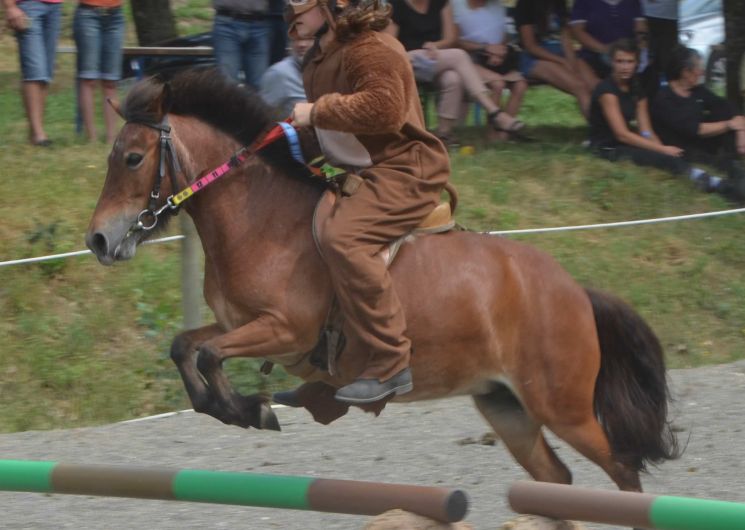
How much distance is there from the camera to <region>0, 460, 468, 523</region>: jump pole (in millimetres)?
4379

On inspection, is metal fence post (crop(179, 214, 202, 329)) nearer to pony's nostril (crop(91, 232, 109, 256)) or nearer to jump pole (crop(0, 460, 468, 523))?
pony's nostril (crop(91, 232, 109, 256))

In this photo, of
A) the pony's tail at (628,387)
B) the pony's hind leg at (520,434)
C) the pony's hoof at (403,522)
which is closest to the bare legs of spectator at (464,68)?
the pony's tail at (628,387)

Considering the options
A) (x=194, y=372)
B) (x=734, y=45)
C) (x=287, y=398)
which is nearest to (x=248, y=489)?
(x=194, y=372)

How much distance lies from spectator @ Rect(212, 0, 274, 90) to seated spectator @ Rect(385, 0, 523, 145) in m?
1.06

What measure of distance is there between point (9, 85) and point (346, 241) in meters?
9.97

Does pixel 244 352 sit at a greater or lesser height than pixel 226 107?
lesser

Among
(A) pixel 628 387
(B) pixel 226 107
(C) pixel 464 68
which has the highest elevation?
(B) pixel 226 107

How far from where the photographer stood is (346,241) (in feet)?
16.3

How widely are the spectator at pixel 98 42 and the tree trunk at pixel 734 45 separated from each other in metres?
5.24

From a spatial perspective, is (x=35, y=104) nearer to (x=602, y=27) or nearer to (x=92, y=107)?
(x=92, y=107)

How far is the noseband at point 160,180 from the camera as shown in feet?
16.3

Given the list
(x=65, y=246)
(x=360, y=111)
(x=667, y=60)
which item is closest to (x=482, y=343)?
(x=360, y=111)

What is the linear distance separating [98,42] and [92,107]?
0.68 m

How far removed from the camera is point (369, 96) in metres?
4.83
